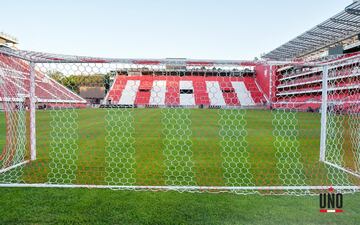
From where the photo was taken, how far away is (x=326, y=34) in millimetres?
27516

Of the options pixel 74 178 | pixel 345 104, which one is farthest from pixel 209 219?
pixel 345 104

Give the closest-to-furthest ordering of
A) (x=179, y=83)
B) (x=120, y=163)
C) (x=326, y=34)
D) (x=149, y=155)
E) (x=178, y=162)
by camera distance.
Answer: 1. (x=120, y=163)
2. (x=178, y=162)
3. (x=149, y=155)
4. (x=179, y=83)
5. (x=326, y=34)

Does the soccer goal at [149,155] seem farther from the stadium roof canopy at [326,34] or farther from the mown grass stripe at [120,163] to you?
the stadium roof canopy at [326,34]

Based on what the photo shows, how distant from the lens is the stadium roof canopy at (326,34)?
74.2ft

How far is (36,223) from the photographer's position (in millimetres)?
2459

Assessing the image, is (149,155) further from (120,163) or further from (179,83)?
(179,83)

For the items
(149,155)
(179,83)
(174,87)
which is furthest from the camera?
(174,87)

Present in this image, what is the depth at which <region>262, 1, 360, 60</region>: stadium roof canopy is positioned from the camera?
2261 cm

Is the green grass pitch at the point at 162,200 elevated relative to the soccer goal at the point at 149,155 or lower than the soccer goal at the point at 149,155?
lower

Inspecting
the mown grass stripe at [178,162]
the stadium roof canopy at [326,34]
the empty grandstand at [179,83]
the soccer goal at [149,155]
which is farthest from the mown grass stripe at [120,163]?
the stadium roof canopy at [326,34]

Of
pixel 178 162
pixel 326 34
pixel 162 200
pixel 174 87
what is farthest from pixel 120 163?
pixel 326 34

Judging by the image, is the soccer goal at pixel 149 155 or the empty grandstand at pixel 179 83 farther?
the empty grandstand at pixel 179 83

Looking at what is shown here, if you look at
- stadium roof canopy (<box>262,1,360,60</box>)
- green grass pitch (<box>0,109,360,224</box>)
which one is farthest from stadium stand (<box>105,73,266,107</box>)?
stadium roof canopy (<box>262,1,360,60</box>)

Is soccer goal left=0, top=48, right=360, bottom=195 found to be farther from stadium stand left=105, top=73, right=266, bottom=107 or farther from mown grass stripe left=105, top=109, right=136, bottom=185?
stadium stand left=105, top=73, right=266, bottom=107
